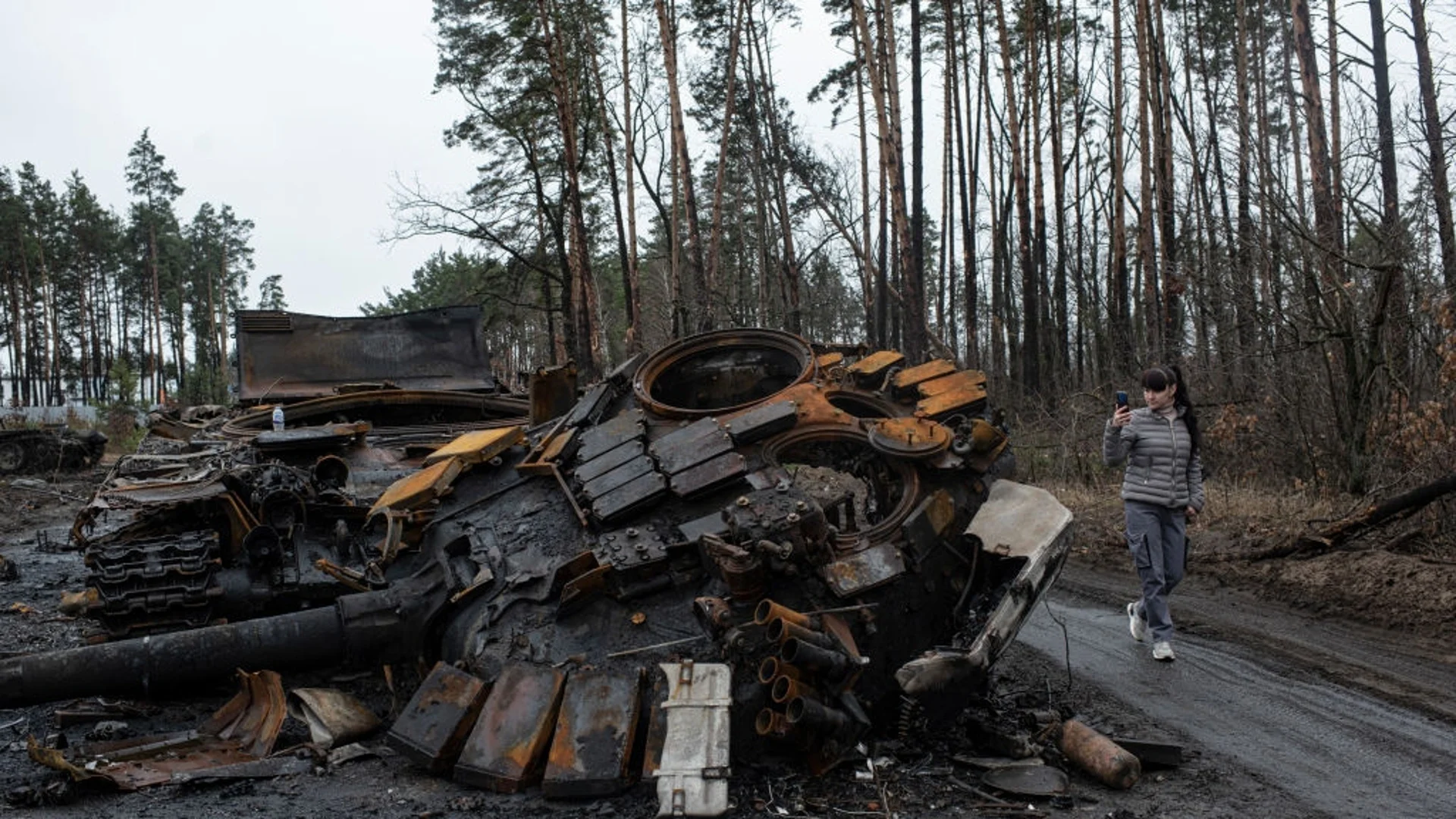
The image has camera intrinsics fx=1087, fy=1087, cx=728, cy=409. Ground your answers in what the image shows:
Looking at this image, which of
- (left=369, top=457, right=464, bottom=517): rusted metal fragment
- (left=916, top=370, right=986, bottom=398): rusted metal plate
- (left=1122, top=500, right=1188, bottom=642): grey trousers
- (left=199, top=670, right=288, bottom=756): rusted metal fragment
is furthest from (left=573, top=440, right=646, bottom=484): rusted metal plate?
(left=1122, top=500, right=1188, bottom=642): grey trousers

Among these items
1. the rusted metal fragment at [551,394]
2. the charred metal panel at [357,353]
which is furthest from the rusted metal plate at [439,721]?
the charred metal panel at [357,353]

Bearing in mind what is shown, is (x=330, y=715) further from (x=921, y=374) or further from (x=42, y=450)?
(x=42, y=450)

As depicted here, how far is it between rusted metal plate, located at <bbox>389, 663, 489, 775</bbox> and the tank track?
1.61 meters

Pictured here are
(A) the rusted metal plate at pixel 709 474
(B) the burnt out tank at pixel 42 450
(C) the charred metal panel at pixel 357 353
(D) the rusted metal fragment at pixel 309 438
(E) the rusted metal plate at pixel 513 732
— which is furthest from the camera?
(B) the burnt out tank at pixel 42 450

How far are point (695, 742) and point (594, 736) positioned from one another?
1.61ft

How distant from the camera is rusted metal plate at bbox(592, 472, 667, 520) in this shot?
530cm

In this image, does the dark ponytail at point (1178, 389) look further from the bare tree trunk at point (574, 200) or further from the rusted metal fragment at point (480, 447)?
the bare tree trunk at point (574, 200)

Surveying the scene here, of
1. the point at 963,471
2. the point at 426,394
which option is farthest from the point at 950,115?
the point at 963,471

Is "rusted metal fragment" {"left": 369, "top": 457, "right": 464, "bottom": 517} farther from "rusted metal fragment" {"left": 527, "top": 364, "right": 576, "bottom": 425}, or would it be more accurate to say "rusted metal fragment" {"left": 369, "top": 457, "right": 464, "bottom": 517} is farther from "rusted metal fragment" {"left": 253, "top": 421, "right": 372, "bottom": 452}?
"rusted metal fragment" {"left": 527, "top": 364, "right": 576, "bottom": 425}

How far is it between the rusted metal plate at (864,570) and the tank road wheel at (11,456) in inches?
976

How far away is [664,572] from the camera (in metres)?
4.94

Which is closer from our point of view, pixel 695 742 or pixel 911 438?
pixel 695 742

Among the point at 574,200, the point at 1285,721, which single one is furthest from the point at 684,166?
the point at 1285,721

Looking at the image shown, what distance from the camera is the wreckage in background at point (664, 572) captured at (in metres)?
4.34
